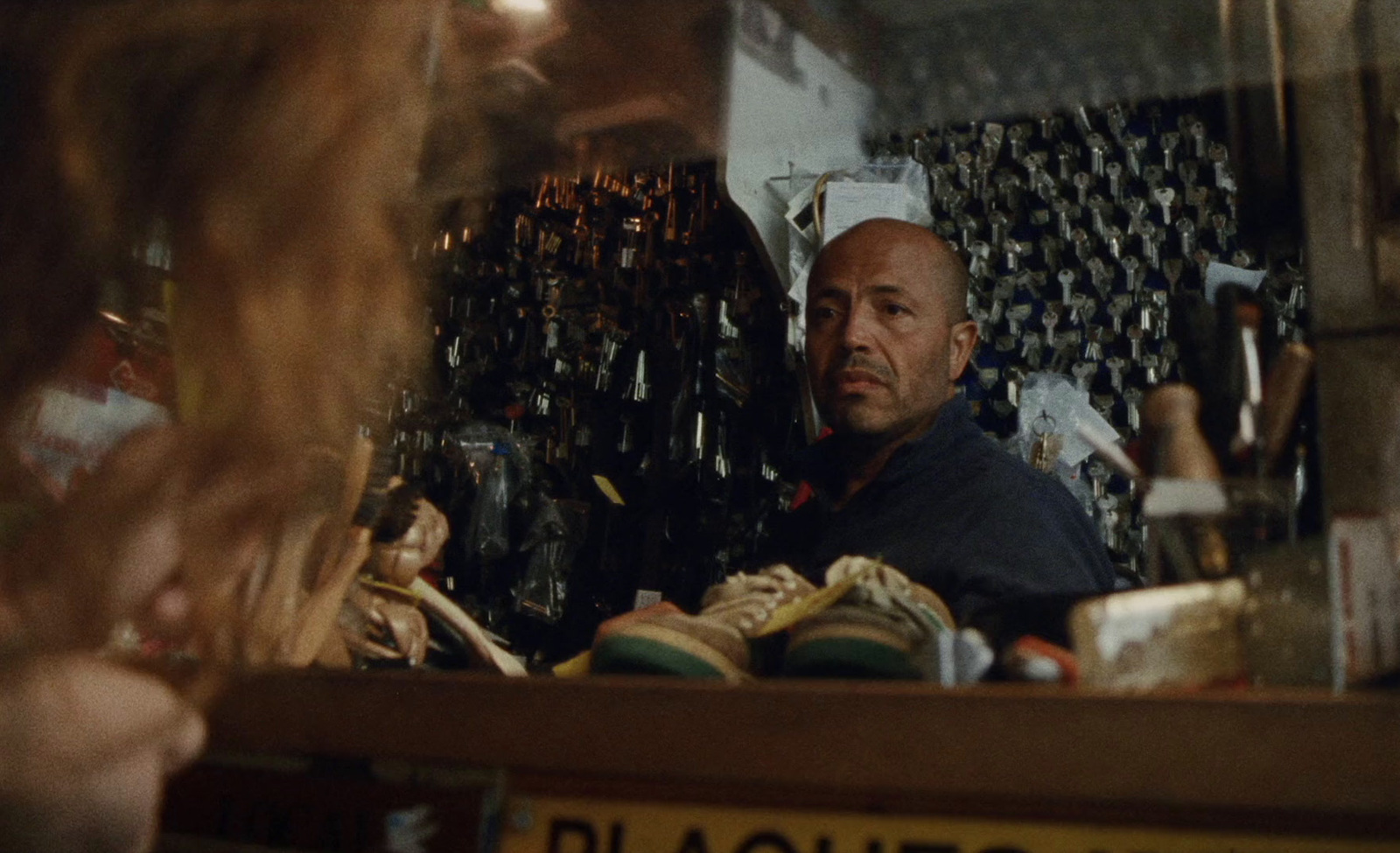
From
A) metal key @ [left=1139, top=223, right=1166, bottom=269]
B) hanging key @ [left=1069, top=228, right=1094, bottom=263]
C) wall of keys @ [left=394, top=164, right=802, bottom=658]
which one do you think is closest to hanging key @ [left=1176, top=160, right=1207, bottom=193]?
metal key @ [left=1139, top=223, right=1166, bottom=269]

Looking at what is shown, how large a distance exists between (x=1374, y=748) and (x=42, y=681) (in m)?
0.60

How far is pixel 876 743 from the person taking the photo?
612 mm

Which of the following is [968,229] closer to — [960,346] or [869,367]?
[960,346]

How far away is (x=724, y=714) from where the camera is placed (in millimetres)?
649

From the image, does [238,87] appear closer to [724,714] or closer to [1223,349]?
[724,714]

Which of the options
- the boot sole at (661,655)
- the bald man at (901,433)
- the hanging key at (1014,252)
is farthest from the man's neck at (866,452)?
the boot sole at (661,655)

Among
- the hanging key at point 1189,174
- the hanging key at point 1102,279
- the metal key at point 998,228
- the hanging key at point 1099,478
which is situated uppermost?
the hanging key at point 1189,174

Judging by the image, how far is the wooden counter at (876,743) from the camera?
54 cm

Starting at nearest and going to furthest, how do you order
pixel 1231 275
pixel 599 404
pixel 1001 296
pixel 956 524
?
pixel 956 524
pixel 1231 275
pixel 1001 296
pixel 599 404

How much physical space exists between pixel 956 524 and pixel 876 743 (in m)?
1.17

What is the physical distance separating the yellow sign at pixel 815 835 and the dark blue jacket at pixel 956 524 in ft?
2.39

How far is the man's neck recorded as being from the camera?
7.48 feet

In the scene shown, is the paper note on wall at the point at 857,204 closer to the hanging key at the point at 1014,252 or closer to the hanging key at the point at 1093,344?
the hanging key at the point at 1014,252

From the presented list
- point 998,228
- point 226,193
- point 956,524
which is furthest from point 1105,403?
point 226,193
